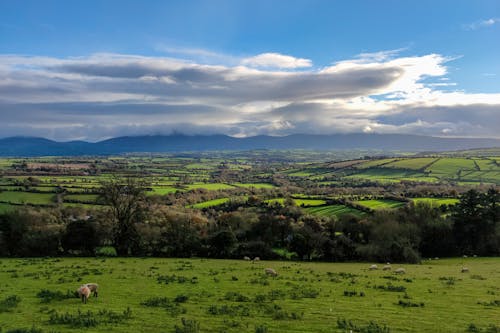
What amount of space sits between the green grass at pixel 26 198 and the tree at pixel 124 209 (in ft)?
201

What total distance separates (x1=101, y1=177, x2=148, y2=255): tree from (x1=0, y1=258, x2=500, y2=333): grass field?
662 inches

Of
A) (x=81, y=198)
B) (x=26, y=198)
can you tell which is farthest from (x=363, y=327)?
(x=26, y=198)

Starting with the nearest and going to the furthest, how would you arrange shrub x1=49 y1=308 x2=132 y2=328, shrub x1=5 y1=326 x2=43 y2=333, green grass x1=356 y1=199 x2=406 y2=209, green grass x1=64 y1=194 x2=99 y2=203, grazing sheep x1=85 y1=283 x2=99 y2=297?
shrub x1=5 y1=326 x2=43 y2=333 < shrub x1=49 y1=308 x2=132 y2=328 < grazing sheep x1=85 y1=283 x2=99 y2=297 < green grass x1=356 y1=199 x2=406 y2=209 < green grass x1=64 y1=194 x2=99 y2=203

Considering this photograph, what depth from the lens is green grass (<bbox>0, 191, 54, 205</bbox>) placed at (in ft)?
318

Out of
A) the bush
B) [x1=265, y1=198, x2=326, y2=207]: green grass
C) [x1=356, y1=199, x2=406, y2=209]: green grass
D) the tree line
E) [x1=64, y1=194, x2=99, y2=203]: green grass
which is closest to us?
the tree line

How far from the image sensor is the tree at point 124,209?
4775 centimetres

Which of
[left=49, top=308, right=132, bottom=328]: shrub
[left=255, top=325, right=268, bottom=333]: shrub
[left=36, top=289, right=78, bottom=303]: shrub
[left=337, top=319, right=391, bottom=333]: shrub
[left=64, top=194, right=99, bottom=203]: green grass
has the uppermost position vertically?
[left=255, top=325, right=268, bottom=333]: shrub

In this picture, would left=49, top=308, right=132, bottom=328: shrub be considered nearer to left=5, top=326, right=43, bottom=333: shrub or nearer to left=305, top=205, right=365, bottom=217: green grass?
left=5, top=326, right=43, bottom=333: shrub

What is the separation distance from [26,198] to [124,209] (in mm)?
70283

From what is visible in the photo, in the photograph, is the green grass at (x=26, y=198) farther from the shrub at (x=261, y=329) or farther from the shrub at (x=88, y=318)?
the shrub at (x=261, y=329)

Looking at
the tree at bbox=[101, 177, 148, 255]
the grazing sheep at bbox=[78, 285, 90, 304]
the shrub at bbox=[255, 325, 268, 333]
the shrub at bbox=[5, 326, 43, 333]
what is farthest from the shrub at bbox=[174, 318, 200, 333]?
the tree at bbox=[101, 177, 148, 255]

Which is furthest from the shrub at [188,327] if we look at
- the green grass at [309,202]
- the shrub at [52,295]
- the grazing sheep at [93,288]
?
the green grass at [309,202]

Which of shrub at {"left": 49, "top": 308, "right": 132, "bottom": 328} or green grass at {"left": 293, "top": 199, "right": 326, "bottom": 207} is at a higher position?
shrub at {"left": 49, "top": 308, "right": 132, "bottom": 328}

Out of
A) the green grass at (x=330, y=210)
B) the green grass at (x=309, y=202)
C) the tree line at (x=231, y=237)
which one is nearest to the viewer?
the tree line at (x=231, y=237)
